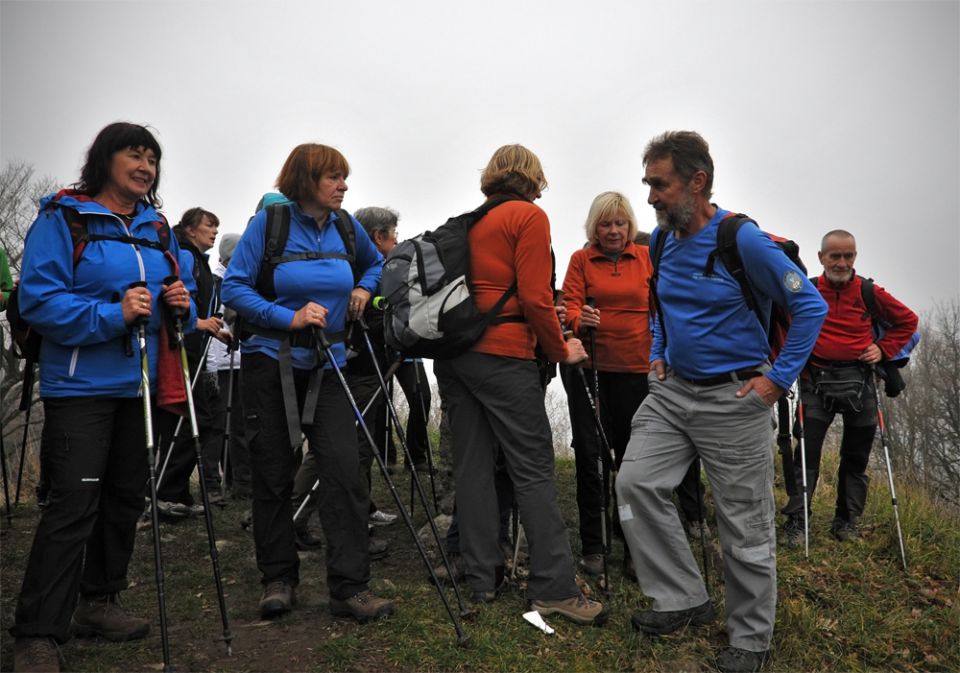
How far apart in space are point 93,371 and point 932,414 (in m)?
31.8

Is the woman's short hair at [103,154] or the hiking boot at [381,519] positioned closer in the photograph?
the woman's short hair at [103,154]

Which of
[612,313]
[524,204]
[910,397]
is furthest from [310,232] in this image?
[910,397]

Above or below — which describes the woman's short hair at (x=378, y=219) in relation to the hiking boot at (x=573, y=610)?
above

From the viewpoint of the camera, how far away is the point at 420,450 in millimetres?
8734

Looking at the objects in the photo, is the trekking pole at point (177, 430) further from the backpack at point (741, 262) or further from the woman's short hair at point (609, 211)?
the backpack at point (741, 262)

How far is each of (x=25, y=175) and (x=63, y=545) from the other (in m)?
27.8

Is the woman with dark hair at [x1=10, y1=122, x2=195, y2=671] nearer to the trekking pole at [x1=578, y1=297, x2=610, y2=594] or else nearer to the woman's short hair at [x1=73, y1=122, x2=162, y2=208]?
the woman's short hair at [x1=73, y1=122, x2=162, y2=208]

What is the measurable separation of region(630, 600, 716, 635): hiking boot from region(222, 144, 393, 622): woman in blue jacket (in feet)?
4.74

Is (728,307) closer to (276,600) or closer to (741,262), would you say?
(741,262)

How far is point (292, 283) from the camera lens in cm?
452

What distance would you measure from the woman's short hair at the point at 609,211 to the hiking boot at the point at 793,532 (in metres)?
3.08

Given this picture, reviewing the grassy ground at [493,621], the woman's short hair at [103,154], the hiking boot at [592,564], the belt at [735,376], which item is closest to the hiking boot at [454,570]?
the grassy ground at [493,621]

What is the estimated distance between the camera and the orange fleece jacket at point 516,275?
4.45m

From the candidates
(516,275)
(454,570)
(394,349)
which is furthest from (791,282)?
(454,570)
